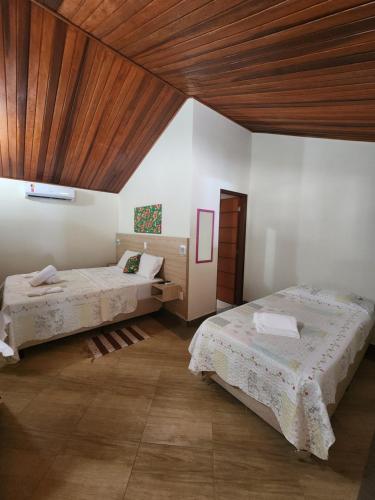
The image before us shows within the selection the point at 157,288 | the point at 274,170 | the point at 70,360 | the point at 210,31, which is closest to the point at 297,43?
the point at 210,31

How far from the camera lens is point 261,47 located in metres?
1.58

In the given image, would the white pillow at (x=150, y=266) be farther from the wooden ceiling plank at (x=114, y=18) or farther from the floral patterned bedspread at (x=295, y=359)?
the wooden ceiling plank at (x=114, y=18)

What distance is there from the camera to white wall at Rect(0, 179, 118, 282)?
3.60 m

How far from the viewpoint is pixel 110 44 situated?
2.00 metres

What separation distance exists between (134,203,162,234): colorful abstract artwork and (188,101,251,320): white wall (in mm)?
790

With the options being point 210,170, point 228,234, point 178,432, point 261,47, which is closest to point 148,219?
point 210,170

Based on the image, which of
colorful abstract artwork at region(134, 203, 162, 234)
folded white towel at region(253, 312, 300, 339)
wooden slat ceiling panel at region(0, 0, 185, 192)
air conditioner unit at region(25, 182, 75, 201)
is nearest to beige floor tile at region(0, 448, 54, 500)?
folded white towel at region(253, 312, 300, 339)

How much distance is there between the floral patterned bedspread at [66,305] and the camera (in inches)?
86.9

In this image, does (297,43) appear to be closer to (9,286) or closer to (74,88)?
(74,88)

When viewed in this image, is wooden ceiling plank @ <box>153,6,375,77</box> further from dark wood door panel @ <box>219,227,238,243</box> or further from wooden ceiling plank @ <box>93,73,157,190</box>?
dark wood door panel @ <box>219,227,238,243</box>

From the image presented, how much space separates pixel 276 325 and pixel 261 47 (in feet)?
6.91

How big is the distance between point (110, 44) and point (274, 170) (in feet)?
8.27

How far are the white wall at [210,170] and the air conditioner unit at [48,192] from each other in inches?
99.8

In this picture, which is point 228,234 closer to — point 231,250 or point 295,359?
point 231,250
